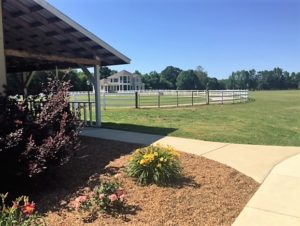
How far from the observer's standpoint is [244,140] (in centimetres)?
1027

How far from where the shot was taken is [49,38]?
37.5 feet

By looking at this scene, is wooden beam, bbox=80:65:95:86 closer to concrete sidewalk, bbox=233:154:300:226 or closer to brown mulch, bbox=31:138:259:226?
brown mulch, bbox=31:138:259:226

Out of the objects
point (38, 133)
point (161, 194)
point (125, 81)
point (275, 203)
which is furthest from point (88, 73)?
point (125, 81)

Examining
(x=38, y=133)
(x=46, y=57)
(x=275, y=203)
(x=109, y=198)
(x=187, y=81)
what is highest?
(x=187, y=81)

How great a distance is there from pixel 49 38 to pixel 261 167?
7561 millimetres

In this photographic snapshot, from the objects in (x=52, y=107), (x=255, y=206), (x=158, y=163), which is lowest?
(x=255, y=206)

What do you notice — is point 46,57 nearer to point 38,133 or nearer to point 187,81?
point 38,133

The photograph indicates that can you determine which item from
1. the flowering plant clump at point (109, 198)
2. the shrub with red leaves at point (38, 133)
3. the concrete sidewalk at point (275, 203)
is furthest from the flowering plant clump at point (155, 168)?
the concrete sidewalk at point (275, 203)

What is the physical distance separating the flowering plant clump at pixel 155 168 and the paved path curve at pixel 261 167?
4.39 ft

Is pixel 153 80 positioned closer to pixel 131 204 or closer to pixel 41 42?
pixel 41 42

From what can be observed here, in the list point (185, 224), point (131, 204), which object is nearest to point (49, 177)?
point (131, 204)

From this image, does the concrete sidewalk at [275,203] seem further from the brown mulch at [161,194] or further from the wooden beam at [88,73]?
the wooden beam at [88,73]

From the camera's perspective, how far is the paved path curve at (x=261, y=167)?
4.81 metres

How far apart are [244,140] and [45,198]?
20.7 ft
